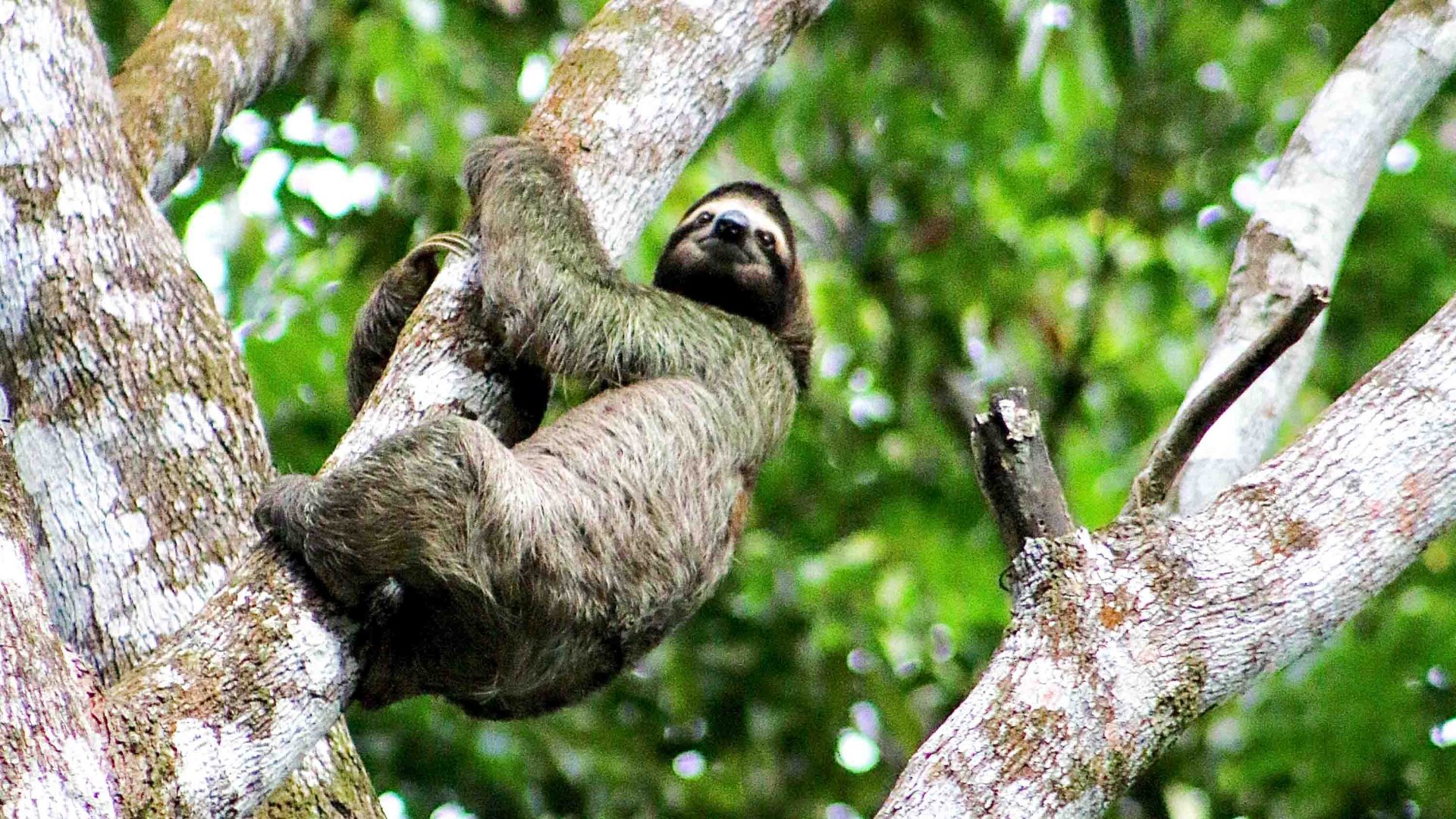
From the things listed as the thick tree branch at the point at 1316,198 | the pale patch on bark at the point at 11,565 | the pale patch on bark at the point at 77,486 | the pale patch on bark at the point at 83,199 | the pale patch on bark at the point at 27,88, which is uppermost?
the thick tree branch at the point at 1316,198

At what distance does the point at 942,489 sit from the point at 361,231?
13.5 feet

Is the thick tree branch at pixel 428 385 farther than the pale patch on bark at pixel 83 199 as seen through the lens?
No

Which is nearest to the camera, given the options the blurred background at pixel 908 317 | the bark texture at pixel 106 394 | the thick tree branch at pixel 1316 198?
the bark texture at pixel 106 394

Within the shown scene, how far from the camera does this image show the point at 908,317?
37.1 ft

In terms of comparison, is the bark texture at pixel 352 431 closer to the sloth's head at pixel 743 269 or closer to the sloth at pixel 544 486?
the sloth at pixel 544 486

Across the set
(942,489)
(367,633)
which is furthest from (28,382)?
(942,489)

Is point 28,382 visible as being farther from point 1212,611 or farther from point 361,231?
point 361,231

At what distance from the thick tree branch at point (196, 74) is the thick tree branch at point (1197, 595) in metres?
4.48

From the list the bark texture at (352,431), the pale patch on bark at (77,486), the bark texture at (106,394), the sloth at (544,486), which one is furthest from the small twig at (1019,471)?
the pale patch on bark at (77,486)

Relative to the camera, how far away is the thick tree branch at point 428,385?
4.38m

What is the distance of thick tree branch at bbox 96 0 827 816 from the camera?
4.38m

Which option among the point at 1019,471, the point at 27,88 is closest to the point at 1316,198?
the point at 1019,471

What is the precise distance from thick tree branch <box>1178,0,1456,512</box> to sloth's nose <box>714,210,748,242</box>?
2381 millimetres

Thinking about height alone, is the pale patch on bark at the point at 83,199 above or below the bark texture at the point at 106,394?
above
